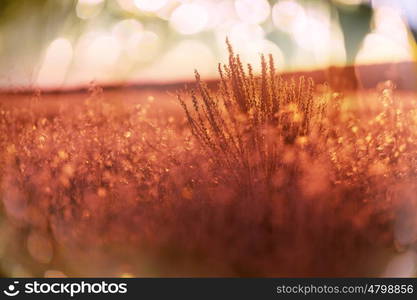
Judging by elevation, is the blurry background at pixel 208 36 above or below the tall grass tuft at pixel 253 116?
above

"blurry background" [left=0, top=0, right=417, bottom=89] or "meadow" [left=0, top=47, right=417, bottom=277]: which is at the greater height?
"blurry background" [left=0, top=0, right=417, bottom=89]

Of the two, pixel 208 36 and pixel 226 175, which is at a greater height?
pixel 208 36

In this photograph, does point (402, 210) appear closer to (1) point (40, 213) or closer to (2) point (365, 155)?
(2) point (365, 155)

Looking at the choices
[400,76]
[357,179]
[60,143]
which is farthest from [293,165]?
[60,143]

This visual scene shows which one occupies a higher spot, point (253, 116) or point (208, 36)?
point (208, 36)
